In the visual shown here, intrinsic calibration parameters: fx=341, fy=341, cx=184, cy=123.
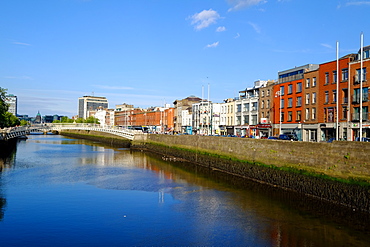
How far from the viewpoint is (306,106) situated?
45375mm

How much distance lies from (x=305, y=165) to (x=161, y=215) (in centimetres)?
1220

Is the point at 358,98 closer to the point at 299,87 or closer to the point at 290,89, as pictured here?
the point at 299,87

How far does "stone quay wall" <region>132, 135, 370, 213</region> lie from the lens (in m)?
20.8

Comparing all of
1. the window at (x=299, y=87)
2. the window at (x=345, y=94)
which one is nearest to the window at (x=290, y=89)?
the window at (x=299, y=87)

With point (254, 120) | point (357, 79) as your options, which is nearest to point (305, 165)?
point (357, 79)

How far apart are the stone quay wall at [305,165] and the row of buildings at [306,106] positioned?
4457mm

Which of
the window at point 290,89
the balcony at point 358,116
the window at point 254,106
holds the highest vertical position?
the window at point 290,89

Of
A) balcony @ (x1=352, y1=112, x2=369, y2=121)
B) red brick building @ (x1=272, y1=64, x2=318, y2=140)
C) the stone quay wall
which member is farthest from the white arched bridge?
balcony @ (x1=352, y1=112, x2=369, y2=121)

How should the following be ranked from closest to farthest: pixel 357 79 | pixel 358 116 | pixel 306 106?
pixel 357 79, pixel 358 116, pixel 306 106

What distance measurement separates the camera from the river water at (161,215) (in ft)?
53.3

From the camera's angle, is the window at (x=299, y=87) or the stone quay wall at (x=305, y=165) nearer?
the stone quay wall at (x=305, y=165)

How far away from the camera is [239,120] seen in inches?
2633

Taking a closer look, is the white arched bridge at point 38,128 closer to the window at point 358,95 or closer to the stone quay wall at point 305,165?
the stone quay wall at point 305,165

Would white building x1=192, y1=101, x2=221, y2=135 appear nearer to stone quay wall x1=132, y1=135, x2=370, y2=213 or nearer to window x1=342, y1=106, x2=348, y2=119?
stone quay wall x1=132, y1=135, x2=370, y2=213
